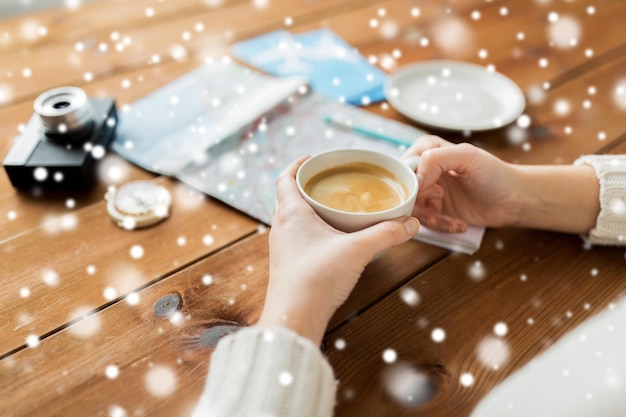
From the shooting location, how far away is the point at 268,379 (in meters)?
0.53

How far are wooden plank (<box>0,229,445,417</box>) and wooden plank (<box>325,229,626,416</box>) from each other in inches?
1.8

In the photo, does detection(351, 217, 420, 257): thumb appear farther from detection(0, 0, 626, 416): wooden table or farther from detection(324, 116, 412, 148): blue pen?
detection(324, 116, 412, 148): blue pen

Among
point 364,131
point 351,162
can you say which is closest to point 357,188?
point 351,162

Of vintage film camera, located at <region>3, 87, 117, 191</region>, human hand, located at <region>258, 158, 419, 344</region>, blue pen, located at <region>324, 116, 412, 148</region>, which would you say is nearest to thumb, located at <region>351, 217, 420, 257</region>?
human hand, located at <region>258, 158, 419, 344</region>

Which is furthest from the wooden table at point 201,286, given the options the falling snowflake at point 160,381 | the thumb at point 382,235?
the thumb at point 382,235

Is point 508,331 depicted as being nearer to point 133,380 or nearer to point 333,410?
point 333,410

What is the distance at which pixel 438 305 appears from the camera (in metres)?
0.71

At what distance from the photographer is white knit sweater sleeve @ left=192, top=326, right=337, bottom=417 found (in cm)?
52

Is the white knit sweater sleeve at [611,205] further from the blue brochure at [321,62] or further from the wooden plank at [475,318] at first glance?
the blue brochure at [321,62]

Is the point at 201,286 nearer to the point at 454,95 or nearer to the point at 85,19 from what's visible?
the point at 454,95

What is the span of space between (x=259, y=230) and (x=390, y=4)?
0.89 m

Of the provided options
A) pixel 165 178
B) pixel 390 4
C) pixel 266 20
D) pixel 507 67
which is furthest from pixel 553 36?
pixel 165 178

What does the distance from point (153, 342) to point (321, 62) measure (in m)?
0.76

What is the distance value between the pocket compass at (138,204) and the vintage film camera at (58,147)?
6cm
